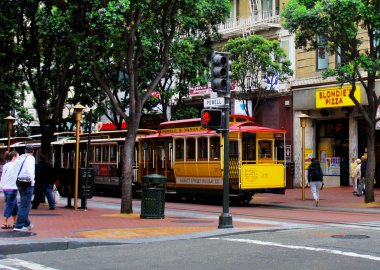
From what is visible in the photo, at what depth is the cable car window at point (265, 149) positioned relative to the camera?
23344 millimetres

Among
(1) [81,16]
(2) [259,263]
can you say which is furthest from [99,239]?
(1) [81,16]

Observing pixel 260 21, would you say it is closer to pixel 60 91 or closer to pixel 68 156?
pixel 68 156

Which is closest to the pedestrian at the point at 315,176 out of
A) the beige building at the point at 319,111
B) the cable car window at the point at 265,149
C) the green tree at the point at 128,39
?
the cable car window at the point at 265,149

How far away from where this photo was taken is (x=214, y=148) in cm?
2308

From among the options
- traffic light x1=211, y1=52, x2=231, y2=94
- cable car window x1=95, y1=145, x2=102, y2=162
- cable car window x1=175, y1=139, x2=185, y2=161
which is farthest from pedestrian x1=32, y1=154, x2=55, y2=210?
cable car window x1=95, y1=145, x2=102, y2=162

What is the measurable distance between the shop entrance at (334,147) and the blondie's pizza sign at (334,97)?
1675 mm

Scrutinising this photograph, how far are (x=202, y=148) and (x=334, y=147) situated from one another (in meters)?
12.0

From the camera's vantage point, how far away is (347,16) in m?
20.7

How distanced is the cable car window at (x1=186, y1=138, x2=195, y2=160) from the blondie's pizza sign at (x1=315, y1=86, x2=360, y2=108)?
9.75 metres

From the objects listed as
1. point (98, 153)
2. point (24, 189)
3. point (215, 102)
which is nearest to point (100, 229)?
point (24, 189)

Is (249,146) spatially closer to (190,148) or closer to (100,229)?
(190,148)

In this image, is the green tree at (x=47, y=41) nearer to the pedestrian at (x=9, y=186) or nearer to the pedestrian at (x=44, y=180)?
the pedestrian at (x=44, y=180)

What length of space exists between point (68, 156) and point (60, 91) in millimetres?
10596

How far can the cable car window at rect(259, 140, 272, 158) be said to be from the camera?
23.3 m
